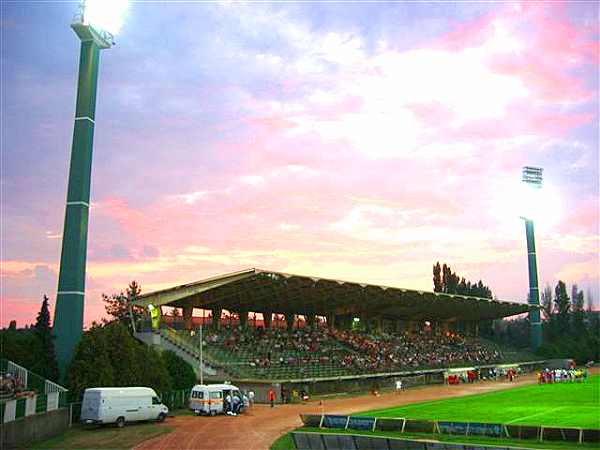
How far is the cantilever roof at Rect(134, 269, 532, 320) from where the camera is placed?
55.8 meters

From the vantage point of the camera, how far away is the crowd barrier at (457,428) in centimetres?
2356

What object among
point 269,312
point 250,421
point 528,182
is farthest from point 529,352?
point 250,421

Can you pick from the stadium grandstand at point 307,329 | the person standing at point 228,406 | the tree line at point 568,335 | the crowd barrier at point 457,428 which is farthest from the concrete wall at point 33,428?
the tree line at point 568,335

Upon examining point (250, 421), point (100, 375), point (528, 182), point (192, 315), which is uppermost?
point (528, 182)

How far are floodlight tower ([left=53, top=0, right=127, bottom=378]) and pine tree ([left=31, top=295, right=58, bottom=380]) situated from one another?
1.29 m

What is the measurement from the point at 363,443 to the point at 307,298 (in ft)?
143

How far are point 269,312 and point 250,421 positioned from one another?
114ft

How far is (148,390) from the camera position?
36.5 meters

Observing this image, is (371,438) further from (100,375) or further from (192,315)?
(192,315)

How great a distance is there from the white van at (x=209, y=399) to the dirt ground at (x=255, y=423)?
2.73ft

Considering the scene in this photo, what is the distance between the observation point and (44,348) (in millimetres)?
38562

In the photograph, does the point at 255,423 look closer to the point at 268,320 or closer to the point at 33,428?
the point at 33,428

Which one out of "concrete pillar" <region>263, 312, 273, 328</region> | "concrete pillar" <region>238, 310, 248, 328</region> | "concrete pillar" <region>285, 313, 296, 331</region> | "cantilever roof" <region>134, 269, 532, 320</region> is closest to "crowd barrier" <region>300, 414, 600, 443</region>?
"cantilever roof" <region>134, 269, 532, 320</region>

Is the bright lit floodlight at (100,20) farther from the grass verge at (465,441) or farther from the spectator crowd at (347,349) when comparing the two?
the grass verge at (465,441)
